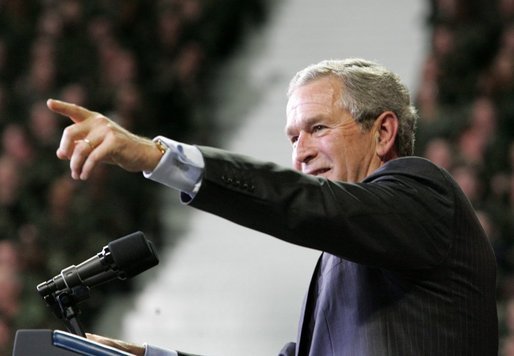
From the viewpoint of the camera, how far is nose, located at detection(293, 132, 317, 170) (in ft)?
6.68

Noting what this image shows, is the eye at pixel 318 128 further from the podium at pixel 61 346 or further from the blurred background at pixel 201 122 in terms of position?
the blurred background at pixel 201 122

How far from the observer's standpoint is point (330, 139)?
2.03 meters

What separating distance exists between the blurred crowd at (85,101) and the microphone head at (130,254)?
8.90ft

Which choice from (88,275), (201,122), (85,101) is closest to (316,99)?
(88,275)

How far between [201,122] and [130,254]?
13.2 ft

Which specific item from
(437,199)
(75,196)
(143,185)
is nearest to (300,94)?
(437,199)

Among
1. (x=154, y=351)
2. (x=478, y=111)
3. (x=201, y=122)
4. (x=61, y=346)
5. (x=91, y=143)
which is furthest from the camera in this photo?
(x=201, y=122)

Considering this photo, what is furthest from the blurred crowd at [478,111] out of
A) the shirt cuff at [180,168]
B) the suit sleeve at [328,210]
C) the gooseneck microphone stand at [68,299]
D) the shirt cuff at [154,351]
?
the shirt cuff at [180,168]

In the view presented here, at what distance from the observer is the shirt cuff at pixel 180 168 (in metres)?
1.54

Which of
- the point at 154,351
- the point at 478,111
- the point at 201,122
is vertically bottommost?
the point at 154,351

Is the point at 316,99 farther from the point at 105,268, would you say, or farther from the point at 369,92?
the point at 105,268

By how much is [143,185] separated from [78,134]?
395 centimetres

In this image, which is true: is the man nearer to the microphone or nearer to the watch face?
the watch face

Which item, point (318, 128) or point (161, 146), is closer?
point (161, 146)
